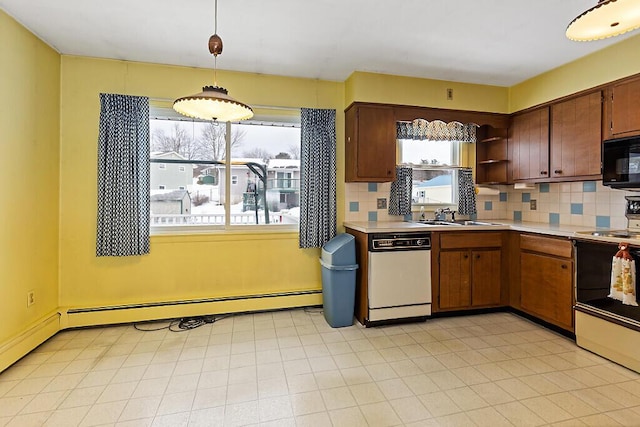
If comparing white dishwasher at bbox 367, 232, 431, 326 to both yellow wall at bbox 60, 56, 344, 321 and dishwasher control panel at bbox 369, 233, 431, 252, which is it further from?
yellow wall at bbox 60, 56, 344, 321

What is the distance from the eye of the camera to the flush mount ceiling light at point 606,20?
1.39 metres

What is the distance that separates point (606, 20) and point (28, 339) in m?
4.08

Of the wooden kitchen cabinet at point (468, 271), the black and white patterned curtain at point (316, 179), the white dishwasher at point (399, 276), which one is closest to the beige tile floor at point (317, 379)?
the white dishwasher at point (399, 276)

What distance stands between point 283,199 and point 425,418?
2396mm

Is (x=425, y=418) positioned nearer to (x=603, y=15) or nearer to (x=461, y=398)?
(x=461, y=398)

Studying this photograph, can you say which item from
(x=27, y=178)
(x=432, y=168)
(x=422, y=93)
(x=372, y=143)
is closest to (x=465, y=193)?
(x=432, y=168)

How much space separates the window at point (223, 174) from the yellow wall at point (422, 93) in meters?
0.80

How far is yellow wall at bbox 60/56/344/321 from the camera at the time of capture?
9.75ft

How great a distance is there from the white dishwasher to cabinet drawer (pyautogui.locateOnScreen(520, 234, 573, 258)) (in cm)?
91

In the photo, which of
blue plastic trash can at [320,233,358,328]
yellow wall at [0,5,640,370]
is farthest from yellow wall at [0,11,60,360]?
blue plastic trash can at [320,233,358,328]

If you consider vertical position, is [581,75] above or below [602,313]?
above

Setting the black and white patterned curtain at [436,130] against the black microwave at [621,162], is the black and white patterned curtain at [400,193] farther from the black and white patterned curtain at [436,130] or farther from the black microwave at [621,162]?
the black microwave at [621,162]

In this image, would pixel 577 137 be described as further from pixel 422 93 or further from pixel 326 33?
pixel 326 33

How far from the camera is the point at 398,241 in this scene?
3021 mm
